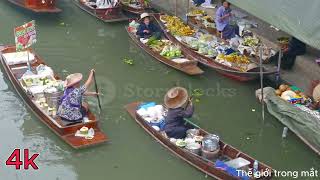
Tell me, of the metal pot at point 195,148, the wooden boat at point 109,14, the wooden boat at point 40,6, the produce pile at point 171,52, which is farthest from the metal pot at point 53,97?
the wooden boat at point 40,6

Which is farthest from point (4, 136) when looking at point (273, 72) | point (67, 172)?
point (273, 72)

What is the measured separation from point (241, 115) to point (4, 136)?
198 inches

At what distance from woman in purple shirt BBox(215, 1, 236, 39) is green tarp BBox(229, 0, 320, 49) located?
3275 millimetres

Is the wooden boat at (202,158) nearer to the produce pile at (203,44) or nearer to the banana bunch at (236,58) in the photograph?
the banana bunch at (236,58)

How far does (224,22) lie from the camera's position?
508 inches

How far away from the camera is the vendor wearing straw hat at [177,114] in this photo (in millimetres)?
8516

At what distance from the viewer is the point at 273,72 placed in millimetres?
10641

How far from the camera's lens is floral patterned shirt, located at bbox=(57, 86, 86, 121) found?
28.7 ft

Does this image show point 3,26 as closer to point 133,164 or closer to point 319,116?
point 133,164

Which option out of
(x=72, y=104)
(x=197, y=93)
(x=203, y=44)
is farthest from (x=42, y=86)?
(x=203, y=44)

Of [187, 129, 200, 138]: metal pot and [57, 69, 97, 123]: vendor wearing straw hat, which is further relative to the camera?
[57, 69, 97, 123]: vendor wearing straw hat

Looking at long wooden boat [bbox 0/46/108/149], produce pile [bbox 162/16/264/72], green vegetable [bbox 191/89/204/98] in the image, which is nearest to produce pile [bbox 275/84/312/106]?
produce pile [bbox 162/16/264/72]

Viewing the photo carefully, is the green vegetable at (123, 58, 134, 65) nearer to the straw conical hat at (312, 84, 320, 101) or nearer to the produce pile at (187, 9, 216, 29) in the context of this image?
Answer: the produce pile at (187, 9, 216, 29)

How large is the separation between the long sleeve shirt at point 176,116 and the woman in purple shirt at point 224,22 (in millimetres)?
4888
